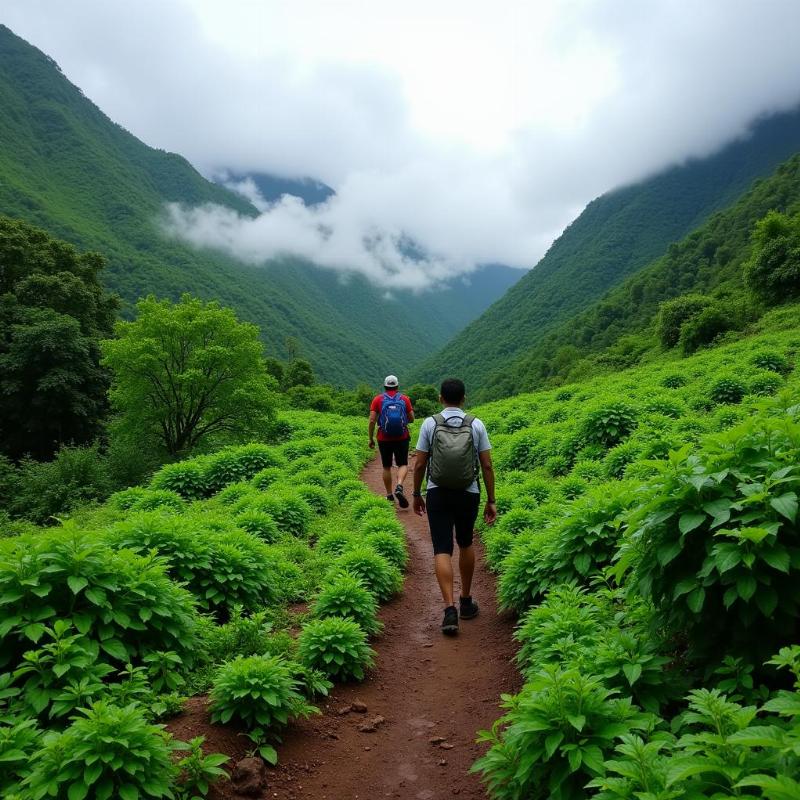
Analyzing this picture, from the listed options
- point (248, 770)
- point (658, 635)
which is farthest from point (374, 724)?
point (658, 635)

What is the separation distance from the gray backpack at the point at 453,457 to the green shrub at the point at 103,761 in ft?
11.7

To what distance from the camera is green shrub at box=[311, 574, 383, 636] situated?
585 cm

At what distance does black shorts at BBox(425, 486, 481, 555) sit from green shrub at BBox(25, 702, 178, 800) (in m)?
3.55

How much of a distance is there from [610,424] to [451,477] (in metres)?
6.74

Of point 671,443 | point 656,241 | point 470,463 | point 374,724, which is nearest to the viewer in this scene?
point 374,724

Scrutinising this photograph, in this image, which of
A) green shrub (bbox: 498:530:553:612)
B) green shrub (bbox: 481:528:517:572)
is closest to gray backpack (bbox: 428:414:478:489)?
green shrub (bbox: 498:530:553:612)

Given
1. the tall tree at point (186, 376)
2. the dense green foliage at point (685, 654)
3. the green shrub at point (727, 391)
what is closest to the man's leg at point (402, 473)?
the dense green foliage at point (685, 654)

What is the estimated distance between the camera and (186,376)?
22141mm

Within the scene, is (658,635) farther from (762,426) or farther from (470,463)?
(470,463)

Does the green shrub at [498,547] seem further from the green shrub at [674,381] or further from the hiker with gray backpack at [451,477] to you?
the green shrub at [674,381]

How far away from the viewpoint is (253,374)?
24469 millimetres

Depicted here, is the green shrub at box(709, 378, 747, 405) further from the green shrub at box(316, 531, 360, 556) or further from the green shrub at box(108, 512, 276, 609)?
the green shrub at box(108, 512, 276, 609)

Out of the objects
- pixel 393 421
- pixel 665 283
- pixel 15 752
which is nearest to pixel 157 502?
pixel 393 421

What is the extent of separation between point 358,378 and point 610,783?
452 feet
